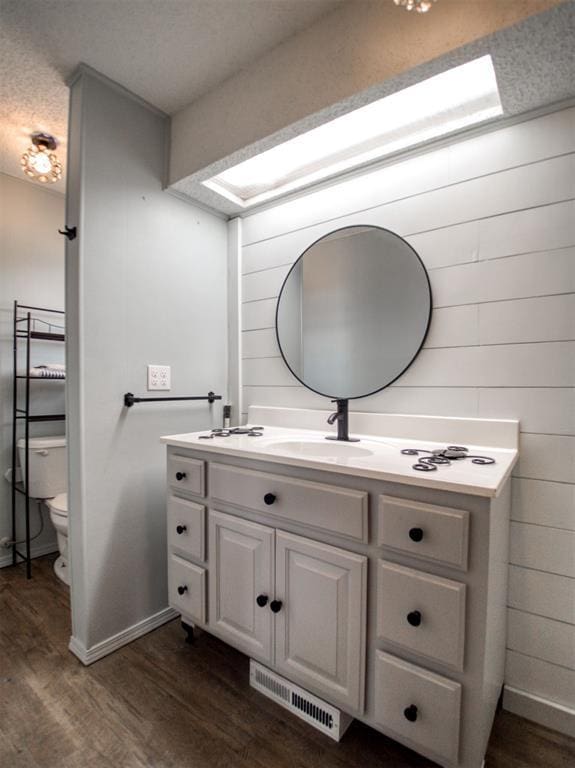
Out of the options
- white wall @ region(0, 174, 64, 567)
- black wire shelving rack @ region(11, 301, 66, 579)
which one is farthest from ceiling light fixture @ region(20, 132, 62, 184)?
black wire shelving rack @ region(11, 301, 66, 579)

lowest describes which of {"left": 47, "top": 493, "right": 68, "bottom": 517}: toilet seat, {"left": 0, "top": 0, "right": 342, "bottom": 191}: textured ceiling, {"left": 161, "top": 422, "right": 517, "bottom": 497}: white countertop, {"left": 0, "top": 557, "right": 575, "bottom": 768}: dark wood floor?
{"left": 0, "top": 557, "right": 575, "bottom": 768}: dark wood floor

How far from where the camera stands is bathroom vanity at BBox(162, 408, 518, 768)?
0.91m

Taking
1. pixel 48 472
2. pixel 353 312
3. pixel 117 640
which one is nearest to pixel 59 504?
pixel 48 472

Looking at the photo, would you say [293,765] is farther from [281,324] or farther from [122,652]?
[281,324]

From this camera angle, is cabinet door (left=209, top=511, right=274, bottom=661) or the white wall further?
the white wall

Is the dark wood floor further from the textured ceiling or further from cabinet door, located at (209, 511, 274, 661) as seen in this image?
the textured ceiling

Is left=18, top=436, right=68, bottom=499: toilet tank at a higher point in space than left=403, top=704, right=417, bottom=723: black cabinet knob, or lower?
higher

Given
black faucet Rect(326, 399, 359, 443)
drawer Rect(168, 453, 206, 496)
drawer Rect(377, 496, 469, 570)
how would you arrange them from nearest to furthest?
drawer Rect(377, 496, 469, 570), drawer Rect(168, 453, 206, 496), black faucet Rect(326, 399, 359, 443)

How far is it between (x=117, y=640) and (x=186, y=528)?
593 mm

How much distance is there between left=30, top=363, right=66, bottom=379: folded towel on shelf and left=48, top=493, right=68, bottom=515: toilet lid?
673mm

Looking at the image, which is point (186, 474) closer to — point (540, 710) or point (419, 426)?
point (419, 426)

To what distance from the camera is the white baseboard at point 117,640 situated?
1.47m

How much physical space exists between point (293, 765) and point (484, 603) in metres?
0.76

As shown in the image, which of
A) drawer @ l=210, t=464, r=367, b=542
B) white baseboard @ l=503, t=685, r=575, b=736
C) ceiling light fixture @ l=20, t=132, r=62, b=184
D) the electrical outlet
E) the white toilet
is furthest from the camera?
the white toilet
